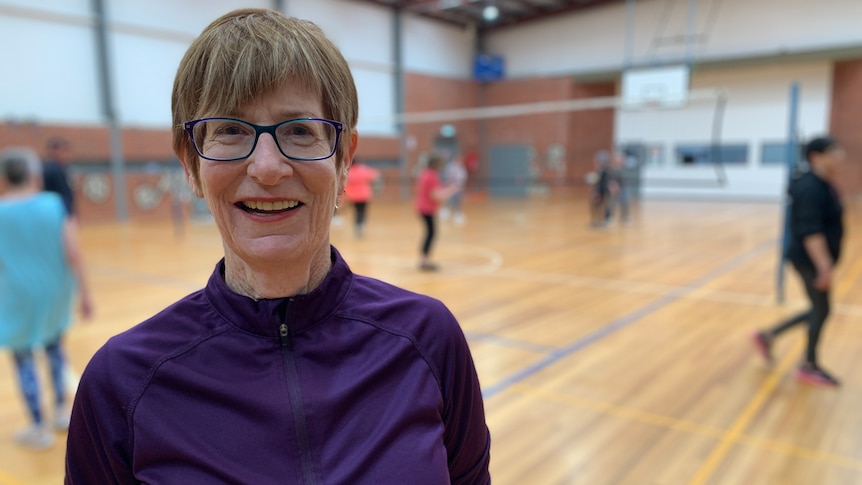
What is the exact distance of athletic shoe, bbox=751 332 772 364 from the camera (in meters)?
4.39

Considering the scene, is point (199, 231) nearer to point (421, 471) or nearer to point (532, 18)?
point (421, 471)

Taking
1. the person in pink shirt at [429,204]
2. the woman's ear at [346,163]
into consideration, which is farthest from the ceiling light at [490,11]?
the woman's ear at [346,163]

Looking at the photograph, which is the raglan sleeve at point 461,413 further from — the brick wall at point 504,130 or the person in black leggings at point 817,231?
the brick wall at point 504,130

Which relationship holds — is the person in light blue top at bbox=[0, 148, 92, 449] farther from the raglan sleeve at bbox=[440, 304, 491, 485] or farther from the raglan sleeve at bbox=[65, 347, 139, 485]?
the raglan sleeve at bbox=[440, 304, 491, 485]

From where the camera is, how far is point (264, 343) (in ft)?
3.43

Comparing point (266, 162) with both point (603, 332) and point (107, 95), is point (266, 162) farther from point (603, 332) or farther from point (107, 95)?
point (107, 95)

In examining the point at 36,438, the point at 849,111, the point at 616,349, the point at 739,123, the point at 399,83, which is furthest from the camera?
the point at 399,83

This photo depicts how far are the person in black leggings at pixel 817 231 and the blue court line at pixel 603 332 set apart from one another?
163 centimetres

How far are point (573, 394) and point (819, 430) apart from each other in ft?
4.74

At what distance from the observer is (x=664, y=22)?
762 inches

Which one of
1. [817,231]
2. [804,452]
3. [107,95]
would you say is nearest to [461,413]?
[804,452]

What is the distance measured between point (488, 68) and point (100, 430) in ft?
78.2

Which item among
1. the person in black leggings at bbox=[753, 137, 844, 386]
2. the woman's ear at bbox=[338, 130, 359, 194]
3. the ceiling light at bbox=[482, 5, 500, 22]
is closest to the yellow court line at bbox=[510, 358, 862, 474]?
the person in black leggings at bbox=[753, 137, 844, 386]

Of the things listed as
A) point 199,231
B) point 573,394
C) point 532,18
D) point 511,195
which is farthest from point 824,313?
point 532,18
